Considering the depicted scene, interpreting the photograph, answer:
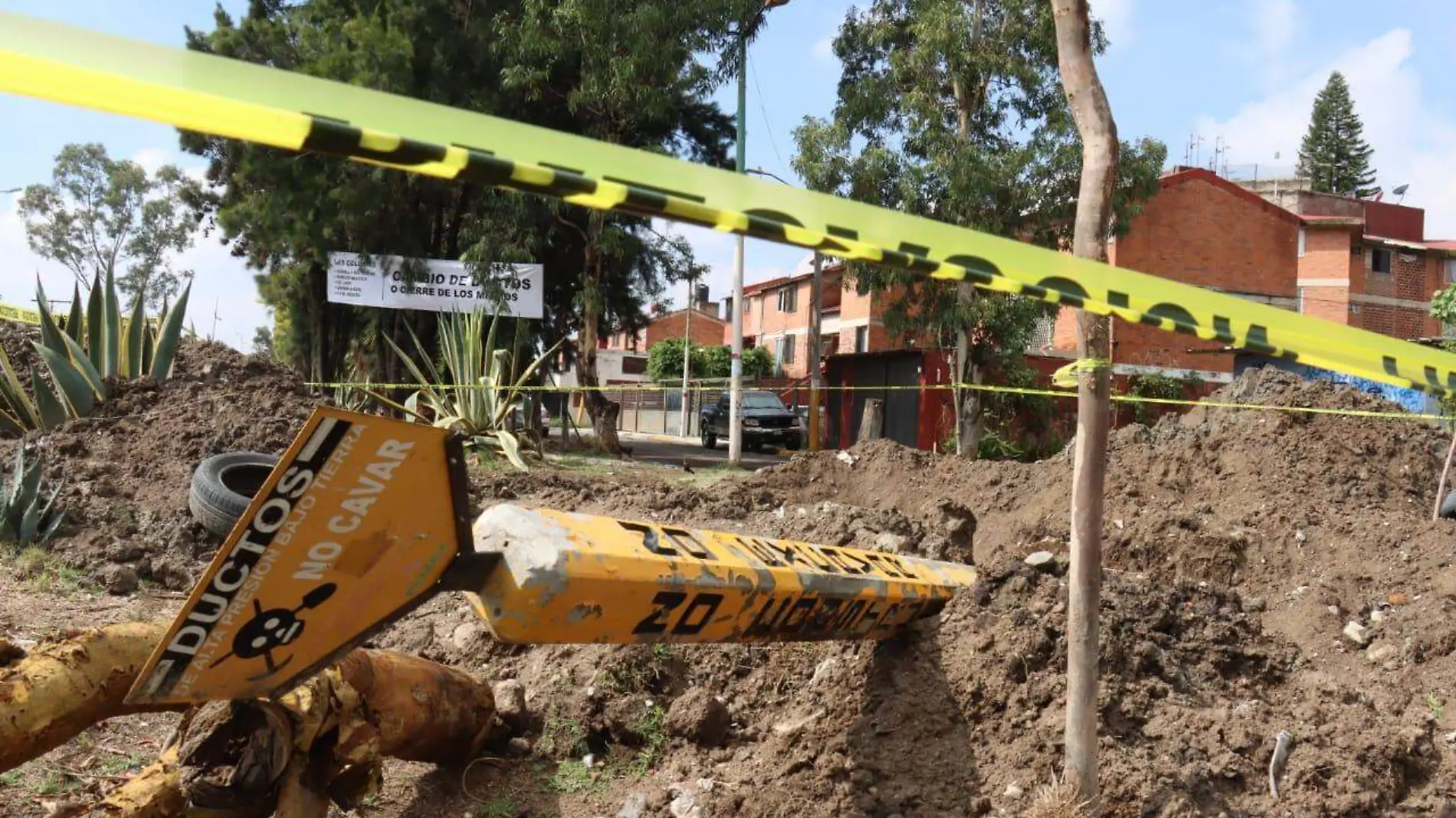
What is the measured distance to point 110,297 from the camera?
9.39 metres

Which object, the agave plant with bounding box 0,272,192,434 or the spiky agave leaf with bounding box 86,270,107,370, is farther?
the spiky agave leaf with bounding box 86,270,107,370

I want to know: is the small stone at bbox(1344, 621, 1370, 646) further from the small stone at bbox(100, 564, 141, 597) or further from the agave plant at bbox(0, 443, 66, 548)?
the agave plant at bbox(0, 443, 66, 548)

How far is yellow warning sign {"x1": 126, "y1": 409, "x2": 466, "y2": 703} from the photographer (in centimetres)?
204

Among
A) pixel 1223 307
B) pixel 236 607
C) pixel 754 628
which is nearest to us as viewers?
pixel 236 607

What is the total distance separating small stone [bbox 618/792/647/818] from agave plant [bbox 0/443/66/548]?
486 centimetres

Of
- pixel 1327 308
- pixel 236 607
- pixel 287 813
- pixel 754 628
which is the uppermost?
pixel 1327 308

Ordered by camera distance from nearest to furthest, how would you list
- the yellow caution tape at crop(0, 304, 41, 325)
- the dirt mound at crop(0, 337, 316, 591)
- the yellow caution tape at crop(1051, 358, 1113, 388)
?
the yellow caution tape at crop(1051, 358, 1113, 388) < the dirt mound at crop(0, 337, 316, 591) < the yellow caution tape at crop(0, 304, 41, 325)

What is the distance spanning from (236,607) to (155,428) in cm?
739

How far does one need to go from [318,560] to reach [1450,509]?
9.17m

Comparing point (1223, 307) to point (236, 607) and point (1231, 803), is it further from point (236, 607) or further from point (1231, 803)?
point (236, 607)

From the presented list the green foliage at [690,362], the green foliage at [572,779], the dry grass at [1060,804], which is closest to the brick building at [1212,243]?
the green foliage at [690,362]

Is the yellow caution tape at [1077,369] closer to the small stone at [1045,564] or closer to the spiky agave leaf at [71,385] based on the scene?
the small stone at [1045,564]

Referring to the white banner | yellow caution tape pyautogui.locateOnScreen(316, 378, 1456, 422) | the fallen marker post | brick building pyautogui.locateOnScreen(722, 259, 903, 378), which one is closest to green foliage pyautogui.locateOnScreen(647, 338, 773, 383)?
brick building pyautogui.locateOnScreen(722, 259, 903, 378)

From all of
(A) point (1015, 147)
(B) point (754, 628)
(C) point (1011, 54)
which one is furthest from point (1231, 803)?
(C) point (1011, 54)
